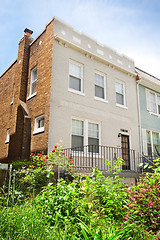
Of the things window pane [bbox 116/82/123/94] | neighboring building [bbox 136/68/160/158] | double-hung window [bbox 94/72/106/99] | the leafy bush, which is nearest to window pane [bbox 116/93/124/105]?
window pane [bbox 116/82/123/94]

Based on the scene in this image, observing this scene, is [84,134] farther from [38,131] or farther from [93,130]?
[38,131]

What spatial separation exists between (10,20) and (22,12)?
44 cm

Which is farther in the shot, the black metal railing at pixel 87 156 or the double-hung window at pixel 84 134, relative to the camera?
the double-hung window at pixel 84 134

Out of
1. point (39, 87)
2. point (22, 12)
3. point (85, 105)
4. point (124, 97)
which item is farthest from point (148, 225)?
point (124, 97)

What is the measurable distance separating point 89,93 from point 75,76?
1122 millimetres

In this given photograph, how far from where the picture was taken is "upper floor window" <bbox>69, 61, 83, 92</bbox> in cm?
1062

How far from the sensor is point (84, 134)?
10305mm

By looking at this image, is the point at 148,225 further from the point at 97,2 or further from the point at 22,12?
the point at 22,12

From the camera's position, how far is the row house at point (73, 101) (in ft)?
31.6

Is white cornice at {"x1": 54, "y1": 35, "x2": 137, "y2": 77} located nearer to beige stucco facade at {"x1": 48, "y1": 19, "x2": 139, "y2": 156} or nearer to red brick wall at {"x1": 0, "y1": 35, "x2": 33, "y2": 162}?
beige stucco facade at {"x1": 48, "y1": 19, "x2": 139, "y2": 156}

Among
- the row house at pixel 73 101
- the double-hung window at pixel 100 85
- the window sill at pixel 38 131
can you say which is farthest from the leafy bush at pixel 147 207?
the double-hung window at pixel 100 85

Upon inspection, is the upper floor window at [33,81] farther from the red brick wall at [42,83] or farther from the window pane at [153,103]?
the window pane at [153,103]

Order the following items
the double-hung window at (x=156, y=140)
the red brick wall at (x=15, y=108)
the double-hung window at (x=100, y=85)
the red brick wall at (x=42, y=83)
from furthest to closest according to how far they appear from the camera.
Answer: the double-hung window at (x=156, y=140) → the double-hung window at (x=100, y=85) → the red brick wall at (x=15, y=108) → the red brick wall at (x=42, y=83)

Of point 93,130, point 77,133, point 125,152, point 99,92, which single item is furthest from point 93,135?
point 125,152
